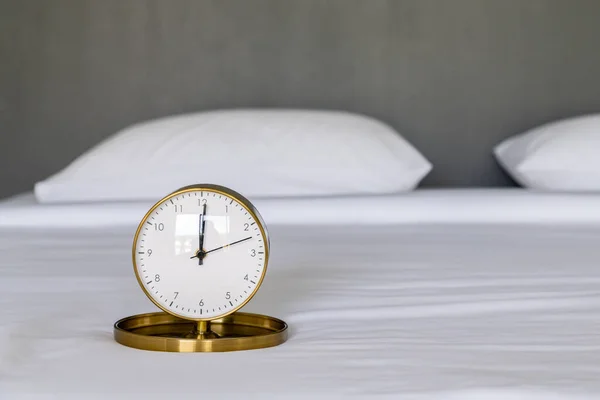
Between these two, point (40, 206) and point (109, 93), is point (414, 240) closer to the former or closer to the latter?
point (40, 206)

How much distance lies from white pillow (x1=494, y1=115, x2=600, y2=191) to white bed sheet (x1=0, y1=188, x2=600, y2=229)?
298 millimetres

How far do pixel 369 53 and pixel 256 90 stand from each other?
358 millimetres

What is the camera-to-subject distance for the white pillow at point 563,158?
2053 millimetres

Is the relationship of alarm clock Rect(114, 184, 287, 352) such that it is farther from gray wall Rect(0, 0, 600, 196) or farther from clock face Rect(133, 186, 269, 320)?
gray wall Rect(0, 0, 600, 196)

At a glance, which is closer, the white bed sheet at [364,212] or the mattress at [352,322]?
the mattress at [352,322]

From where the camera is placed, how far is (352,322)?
32.8 inches

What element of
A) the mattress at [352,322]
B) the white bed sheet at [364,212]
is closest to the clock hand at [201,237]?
the mattress at [352,322]

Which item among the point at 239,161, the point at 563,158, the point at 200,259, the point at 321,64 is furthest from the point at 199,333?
the point at 321,64

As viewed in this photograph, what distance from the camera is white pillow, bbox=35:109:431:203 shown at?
75.9 inches

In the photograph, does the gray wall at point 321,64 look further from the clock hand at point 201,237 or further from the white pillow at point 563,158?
the clock hand at point 201,237

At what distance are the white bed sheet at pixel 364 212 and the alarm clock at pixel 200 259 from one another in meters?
0.84

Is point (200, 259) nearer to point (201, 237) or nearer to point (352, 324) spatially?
point (201, 237)

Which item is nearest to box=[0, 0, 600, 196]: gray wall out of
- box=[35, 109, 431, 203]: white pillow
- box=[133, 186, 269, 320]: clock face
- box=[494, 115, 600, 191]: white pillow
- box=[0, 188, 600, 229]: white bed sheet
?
box=[494, 115, 600, 191]: white pillow

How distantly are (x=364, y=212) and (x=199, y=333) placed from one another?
920mm
